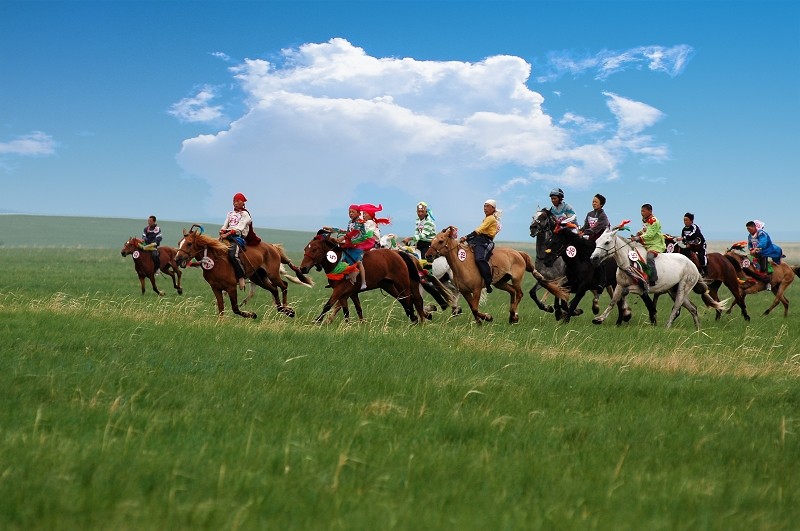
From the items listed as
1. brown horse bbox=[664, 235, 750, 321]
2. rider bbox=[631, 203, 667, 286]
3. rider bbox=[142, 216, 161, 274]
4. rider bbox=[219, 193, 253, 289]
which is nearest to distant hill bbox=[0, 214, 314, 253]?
rider bbox=[142, 216, 161, 274]

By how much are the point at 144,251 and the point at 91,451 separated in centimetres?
2004

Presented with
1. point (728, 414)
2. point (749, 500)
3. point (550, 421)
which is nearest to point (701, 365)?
point (728, 414)

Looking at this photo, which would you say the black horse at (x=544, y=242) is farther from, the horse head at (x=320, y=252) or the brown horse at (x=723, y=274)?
the horse head at (x=320, y=252)

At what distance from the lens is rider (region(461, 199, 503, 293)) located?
16797 millimetres

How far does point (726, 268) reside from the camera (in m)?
21.6

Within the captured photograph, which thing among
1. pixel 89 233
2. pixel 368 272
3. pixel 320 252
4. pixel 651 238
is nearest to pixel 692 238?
pixel 651 238

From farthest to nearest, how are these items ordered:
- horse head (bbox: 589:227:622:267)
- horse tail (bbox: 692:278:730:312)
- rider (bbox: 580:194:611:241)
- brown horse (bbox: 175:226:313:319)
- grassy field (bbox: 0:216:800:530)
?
horse tail (bbox: 692:278:730:312)
rider (bbox: 580:194:611:241)
horse head (bbox: 589:227:622:267)
brown horse (bbox: 175:226:313:319)
grassy field (bbox: 0:216:800:530)

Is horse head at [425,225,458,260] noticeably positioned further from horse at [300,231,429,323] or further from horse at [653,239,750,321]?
horse at [653,239,750,321]

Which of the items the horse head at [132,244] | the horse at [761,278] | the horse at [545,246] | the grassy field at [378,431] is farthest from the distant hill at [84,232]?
the grassy field at [378,431]

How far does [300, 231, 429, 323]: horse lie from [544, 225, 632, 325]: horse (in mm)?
3271

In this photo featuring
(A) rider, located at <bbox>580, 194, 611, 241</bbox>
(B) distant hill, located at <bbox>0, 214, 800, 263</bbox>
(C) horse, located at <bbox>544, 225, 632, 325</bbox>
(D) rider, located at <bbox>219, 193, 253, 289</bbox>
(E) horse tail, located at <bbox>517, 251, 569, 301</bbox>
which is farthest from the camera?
(B) distant hill, located at <bbox>0, 214, 800, 263</bbox>

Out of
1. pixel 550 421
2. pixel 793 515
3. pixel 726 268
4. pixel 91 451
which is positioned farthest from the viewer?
pixel 726 268

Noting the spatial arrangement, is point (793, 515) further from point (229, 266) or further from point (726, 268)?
point (726, 268)

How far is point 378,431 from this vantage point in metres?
6.66
